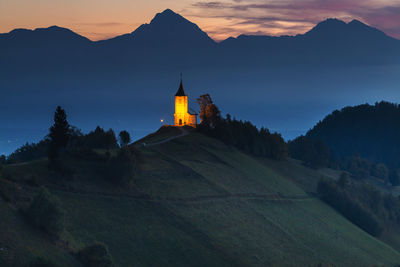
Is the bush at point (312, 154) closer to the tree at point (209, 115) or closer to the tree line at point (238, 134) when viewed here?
the tree line at point (238, 134)

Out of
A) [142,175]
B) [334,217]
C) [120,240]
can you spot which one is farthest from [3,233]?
[334,217]

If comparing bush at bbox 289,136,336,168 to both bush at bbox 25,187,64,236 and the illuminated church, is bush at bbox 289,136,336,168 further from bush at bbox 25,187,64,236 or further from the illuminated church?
bush at bbox 25,187,64,236

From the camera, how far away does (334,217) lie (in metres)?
119

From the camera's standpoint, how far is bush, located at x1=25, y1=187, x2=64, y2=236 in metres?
56.8

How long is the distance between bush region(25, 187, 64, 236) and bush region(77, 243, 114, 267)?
4203 mm

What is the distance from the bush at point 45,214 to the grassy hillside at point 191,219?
44.1 inches

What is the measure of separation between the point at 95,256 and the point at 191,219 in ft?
87.7

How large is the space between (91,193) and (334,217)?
66599 mm

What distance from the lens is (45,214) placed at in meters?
57.0

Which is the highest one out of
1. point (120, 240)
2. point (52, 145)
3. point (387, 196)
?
point (52, 145)

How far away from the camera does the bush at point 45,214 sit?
56844mm

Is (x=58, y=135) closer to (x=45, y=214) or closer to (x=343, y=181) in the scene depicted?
(x=45, y=214)

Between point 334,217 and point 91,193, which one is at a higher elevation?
point 91,193

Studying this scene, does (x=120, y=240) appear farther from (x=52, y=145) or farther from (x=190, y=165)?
(x=190, y=165)
